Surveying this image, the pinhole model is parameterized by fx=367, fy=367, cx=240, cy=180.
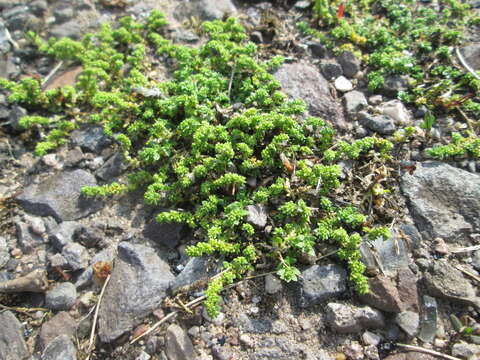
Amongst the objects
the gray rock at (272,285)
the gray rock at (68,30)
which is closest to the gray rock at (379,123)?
the gray rock at (272,285)

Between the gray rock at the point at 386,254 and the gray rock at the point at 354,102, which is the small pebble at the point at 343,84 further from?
the gray rock at the point at 386,254

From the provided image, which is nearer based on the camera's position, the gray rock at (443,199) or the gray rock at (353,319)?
the gray rock at (353,319)

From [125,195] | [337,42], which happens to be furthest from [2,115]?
[337,42]

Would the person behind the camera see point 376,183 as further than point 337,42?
No

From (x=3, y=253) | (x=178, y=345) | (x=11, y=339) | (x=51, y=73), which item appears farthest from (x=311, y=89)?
(x=11, y=339)

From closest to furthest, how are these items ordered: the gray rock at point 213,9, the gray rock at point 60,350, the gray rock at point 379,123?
the gray rock at point 60,350, the gray rock at point 379,123, the gray rock at point 213,9

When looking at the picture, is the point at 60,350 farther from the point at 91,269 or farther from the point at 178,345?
the point at 178,345

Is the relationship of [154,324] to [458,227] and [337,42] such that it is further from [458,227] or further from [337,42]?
[337,42]
